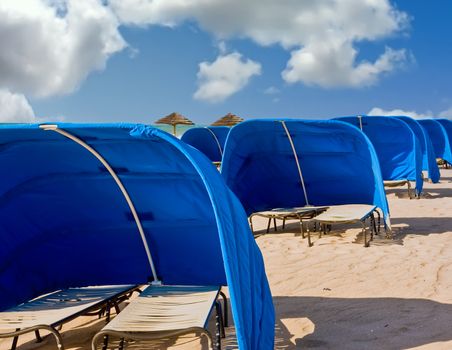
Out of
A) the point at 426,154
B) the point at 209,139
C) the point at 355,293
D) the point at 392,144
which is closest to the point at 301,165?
the point at 392,144

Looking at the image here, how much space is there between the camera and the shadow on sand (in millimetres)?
4145

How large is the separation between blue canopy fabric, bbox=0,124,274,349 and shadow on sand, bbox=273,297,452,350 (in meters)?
0.62

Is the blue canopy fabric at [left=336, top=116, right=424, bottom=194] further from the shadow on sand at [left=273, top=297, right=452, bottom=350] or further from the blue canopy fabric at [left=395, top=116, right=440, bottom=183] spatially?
the shadow on sand at [left=273, top=297, right=452, bottom=350]

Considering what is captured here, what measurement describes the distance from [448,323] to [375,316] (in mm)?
603

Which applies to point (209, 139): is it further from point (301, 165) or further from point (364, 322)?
point (364, 322)

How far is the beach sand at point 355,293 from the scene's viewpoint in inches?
168

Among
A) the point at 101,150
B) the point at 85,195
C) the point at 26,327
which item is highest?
the point at 101,150

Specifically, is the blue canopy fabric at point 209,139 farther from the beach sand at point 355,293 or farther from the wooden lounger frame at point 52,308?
the wooden lounger frame at point 52,308

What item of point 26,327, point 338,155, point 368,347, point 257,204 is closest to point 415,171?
point 338,155

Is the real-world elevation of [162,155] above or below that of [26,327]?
above

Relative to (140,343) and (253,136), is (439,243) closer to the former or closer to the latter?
(253,136)

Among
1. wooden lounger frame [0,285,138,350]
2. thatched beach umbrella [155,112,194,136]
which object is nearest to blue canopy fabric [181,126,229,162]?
thatched beach umbrella [155,112,194,136]

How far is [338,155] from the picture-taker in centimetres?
936

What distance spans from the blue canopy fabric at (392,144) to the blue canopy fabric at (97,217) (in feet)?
28.7
